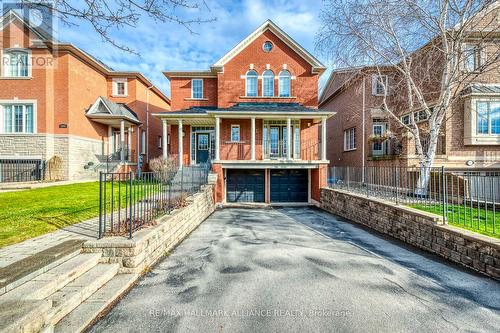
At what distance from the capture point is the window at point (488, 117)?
1412 centimetres

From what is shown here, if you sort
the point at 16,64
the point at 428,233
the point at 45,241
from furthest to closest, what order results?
the point at 16,64
the point at 428,233
the point at 45,241

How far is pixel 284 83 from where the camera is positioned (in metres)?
17.8

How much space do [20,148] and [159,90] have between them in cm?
1348

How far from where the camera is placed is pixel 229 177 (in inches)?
628

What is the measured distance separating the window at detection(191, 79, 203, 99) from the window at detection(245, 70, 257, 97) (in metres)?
3.76

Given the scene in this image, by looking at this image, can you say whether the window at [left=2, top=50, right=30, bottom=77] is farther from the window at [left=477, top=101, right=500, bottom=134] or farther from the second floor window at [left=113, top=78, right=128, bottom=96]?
the window at [left=477, top=101, right=500, bottom=134]

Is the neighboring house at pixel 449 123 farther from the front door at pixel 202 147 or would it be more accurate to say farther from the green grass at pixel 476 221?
the front door at pixel 202 147

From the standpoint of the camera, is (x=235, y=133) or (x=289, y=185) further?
(x=235, y=133)

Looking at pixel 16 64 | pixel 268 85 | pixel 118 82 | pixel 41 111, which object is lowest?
pixel 41 111

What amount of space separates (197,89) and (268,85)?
5.55 metres

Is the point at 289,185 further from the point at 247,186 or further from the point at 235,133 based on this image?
the point at 235,133

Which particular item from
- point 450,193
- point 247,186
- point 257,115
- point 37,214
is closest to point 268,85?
point 257,115

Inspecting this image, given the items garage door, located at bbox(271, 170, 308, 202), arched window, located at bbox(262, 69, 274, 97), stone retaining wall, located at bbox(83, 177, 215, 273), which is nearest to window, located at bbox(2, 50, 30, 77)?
arched window, located at bbox(262, 69, 274, 97)

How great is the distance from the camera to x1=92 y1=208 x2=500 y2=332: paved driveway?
3.34 metres
